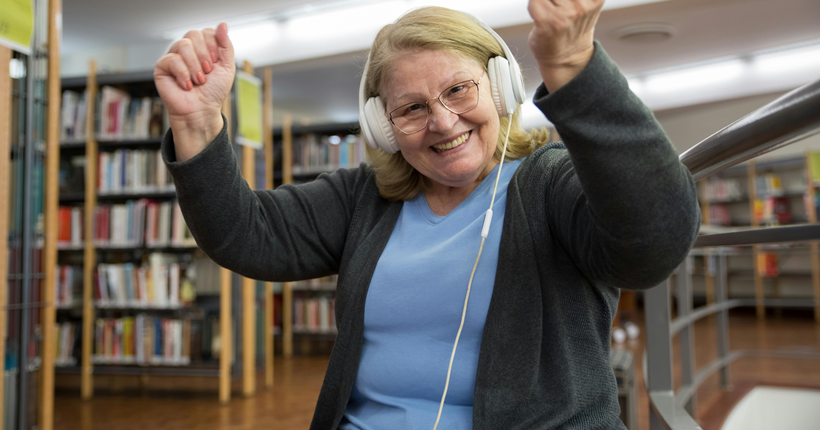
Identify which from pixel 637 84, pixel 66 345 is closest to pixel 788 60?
pixel 637 84

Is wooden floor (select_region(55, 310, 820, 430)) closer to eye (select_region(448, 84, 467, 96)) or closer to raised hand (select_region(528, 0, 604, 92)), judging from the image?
eye (select_region(448, 84, 467, 96))

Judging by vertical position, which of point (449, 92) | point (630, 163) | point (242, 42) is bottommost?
point (630, 163)

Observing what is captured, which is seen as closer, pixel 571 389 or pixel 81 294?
pixel 571 389

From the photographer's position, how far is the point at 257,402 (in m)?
3.50

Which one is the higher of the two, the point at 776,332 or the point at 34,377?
the point at 34,377

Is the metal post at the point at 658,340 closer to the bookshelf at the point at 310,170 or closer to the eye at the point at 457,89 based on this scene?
the eye at the point at 457,89

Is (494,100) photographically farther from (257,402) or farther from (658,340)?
(257,402)

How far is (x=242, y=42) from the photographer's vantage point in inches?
218

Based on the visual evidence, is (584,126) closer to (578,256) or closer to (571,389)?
(578,256)

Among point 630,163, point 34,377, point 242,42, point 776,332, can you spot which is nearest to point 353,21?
point 242,42

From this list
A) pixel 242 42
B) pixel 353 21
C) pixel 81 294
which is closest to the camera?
pixel 81 294

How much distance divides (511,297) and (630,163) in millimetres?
262

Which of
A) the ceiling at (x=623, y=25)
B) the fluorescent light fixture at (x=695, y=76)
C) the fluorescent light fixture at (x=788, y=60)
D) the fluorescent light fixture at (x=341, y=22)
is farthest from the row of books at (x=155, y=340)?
the fluorescent light fixture at (x=788, y=60)

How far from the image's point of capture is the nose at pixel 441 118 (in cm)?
83
